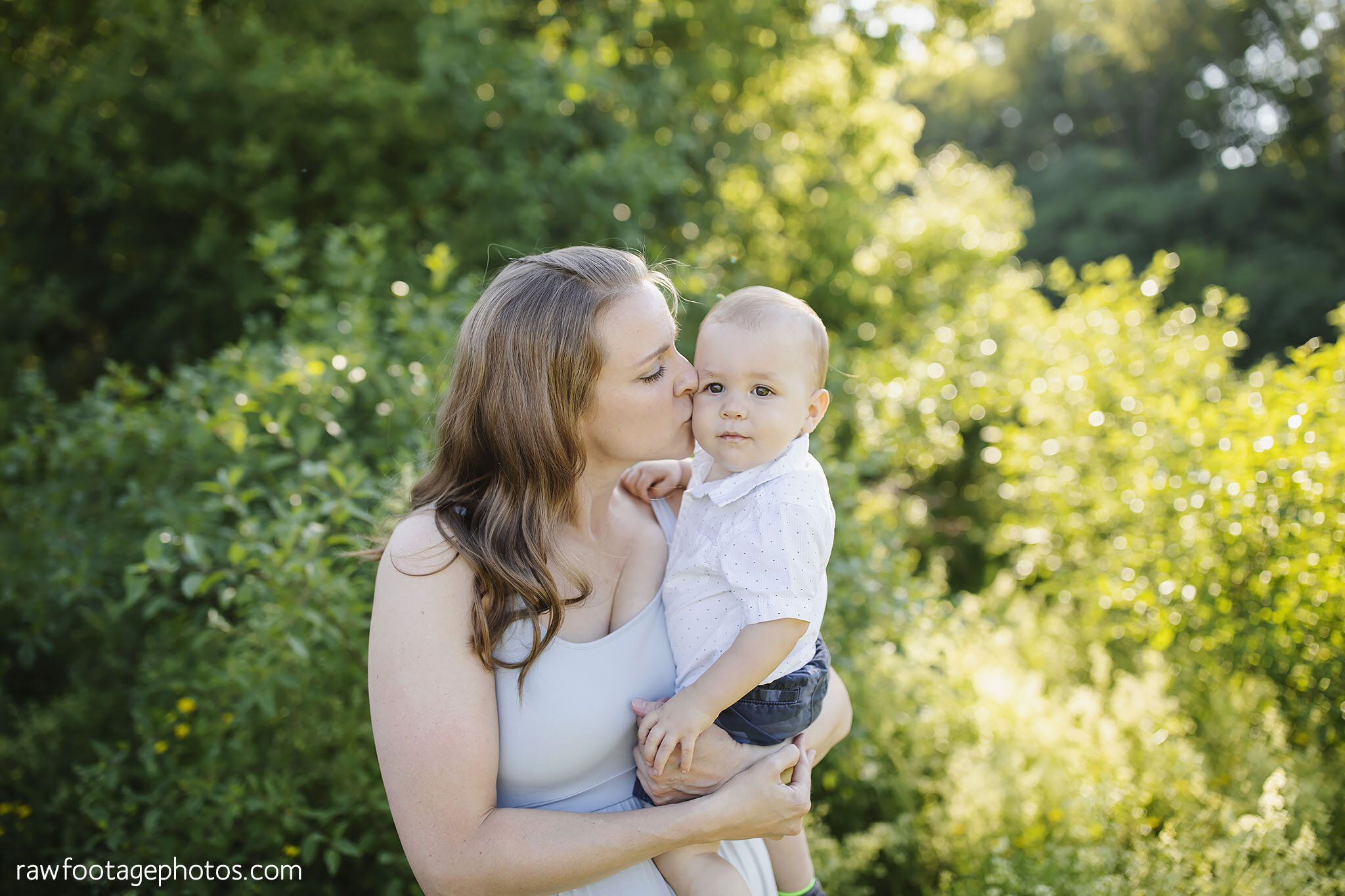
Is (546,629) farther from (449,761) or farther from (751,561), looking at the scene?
(751,561)

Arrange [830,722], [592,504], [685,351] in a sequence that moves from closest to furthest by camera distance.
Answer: [592,504], [830,722], [685,351]

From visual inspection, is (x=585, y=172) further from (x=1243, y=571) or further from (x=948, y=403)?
(x=1243, y=571)

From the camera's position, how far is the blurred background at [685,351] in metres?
2.81

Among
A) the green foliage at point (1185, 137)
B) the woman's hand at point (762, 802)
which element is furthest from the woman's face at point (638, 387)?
the green foliage at point (1185, 137)

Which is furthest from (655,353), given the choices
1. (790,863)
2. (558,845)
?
(790,863)

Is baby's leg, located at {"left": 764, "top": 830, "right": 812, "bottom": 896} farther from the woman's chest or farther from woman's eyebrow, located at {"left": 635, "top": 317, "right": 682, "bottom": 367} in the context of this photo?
woman's eyebrow, located at {"left": 635, "top": 317, "right": 682, "bottom": 367}

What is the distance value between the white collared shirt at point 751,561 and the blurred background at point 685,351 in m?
1.09

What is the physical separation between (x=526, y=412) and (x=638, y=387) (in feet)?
0.78

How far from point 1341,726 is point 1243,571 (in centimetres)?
63

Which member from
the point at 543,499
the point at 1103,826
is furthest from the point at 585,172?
the point at 1103,826

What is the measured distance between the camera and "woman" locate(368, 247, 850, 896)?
1.55m

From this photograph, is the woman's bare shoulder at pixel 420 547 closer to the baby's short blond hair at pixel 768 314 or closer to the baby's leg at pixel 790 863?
the baby's short blond hair at pixel 768 314

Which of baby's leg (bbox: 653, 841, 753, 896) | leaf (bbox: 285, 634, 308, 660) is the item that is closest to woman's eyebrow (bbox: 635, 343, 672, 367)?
baby's leg (bbox: 653, 841, 753, 896)

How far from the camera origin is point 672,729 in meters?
1.66
